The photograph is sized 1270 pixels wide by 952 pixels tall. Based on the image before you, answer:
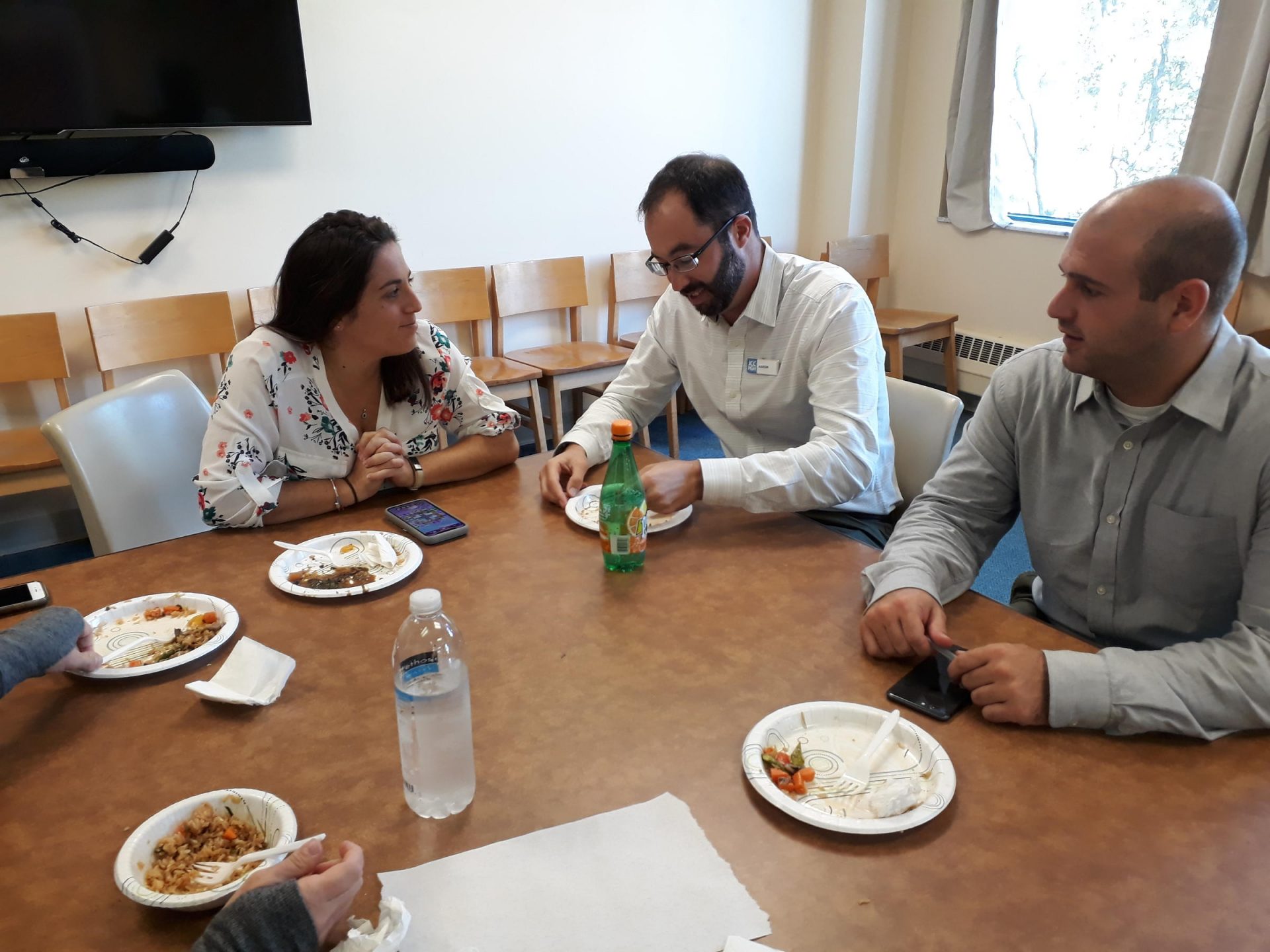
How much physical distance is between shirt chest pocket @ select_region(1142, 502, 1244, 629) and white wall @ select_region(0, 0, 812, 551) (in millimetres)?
3135

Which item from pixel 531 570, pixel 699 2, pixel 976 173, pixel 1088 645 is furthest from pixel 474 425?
pixel 976 173

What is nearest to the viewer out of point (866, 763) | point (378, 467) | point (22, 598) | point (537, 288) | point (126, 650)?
point (866, 763)

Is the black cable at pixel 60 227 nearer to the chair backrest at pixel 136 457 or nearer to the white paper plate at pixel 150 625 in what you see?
the chair backrest at pixel 136 457

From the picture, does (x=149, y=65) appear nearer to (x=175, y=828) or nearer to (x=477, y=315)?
(x=477, y=315)

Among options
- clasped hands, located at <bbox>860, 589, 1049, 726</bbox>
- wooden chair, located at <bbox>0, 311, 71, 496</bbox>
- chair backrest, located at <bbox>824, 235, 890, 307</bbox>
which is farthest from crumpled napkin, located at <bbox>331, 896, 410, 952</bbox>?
chair backrest, located at <bbox>824, 235, 890, 307</bbox>

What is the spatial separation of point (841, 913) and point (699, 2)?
4.25m

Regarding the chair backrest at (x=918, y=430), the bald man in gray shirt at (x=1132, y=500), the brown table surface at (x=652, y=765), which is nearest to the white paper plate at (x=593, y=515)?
the brown table surface at (x=652, y=765)

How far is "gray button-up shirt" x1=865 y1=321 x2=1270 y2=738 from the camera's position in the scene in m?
1.04

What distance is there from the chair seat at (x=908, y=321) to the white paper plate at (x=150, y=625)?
3606mm

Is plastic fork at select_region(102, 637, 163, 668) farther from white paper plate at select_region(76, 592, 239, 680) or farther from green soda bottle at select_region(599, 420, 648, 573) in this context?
green soda bottle at select_region(599, 420, 648, 573)

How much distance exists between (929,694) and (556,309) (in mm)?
3354

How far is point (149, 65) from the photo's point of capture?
3025mm

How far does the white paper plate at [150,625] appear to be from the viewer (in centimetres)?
120

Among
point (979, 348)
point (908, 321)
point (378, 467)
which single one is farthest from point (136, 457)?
point (979, 348)
